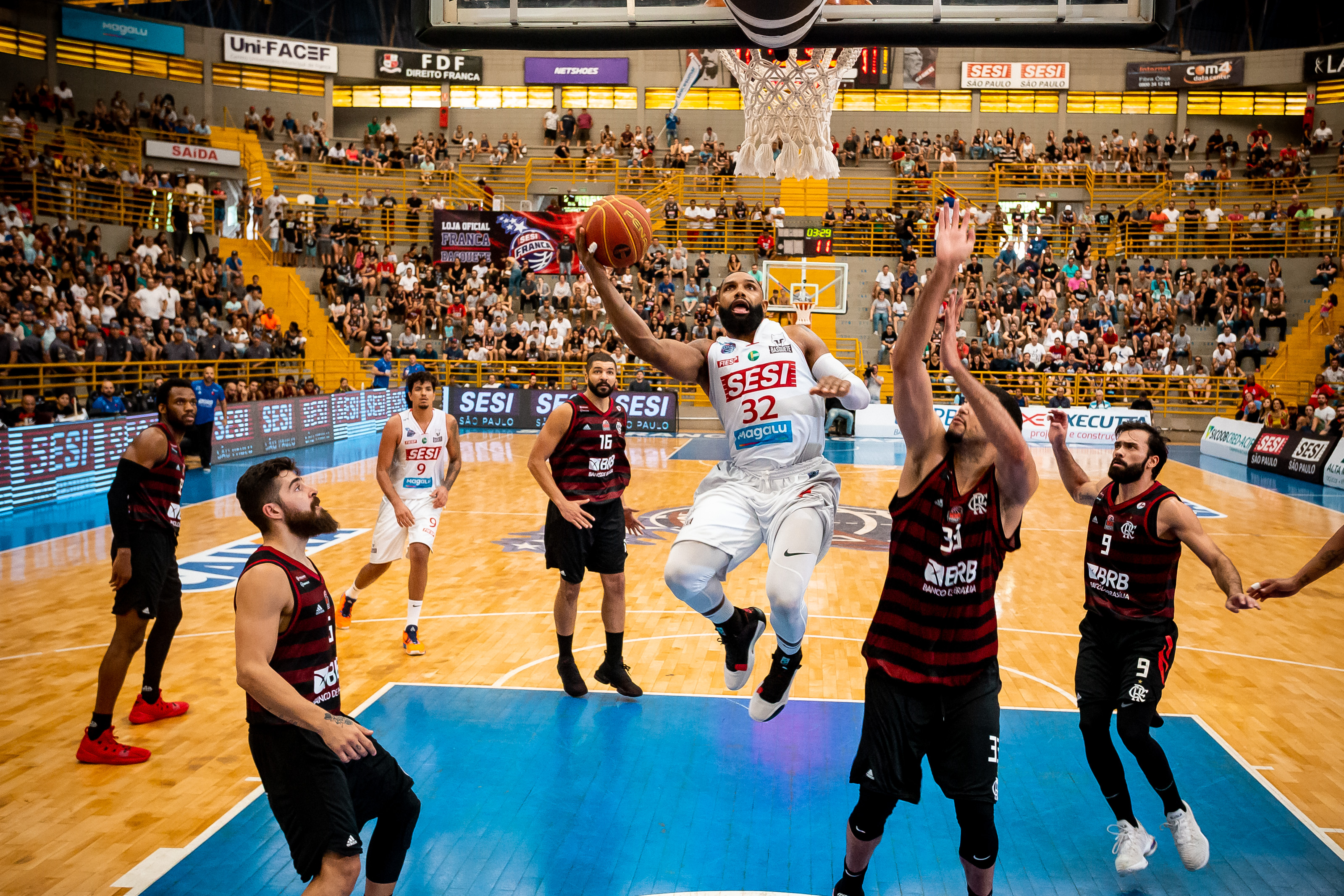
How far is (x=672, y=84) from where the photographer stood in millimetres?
37688

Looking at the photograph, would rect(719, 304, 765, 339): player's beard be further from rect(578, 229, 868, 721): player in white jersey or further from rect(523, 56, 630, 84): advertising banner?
rect(523, 56, 630, 84): advertising banner

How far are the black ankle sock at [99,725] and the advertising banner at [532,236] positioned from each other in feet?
80.7

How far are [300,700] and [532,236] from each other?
27.1 m

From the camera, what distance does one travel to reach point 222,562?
11.2m

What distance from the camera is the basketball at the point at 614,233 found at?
5051 millimetres

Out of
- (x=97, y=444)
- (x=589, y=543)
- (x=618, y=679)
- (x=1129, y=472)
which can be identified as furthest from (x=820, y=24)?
(x=97, y=444)

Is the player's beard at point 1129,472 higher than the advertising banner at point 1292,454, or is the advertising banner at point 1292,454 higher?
the player's beard at point 1129,472

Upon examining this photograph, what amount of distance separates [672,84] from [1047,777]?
1391 inches

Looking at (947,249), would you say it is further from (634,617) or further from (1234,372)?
(1234,372)

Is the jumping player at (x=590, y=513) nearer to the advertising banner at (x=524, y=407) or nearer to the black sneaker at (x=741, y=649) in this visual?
the black sneaker at (x=741, y=649)

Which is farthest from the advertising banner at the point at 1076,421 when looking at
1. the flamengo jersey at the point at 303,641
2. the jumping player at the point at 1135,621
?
the flamengo jersey at the point at 303,641

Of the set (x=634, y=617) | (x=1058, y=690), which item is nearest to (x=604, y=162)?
(x=634, y=617)

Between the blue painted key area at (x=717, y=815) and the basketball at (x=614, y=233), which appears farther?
the basketball at (x=614, y=233)

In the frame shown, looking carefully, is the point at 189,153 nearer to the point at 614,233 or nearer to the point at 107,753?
the point at 107,753
